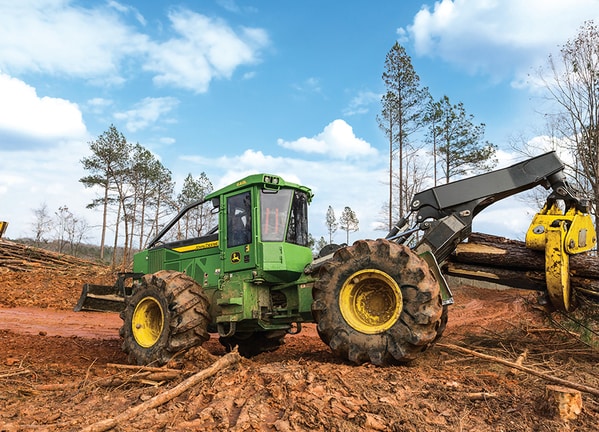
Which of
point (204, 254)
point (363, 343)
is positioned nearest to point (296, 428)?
point (363, 343)

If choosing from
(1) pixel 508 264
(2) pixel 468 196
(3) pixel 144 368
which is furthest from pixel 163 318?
(1) pixel 508 264

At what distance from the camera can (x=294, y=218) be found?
832cm

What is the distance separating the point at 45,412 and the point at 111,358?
4287 millimetres

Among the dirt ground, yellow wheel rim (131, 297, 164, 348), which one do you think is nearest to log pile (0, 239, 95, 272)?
the dirt ground

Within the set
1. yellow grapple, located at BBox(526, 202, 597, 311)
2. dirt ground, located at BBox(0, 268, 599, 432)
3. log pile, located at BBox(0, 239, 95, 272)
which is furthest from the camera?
log pile, located at BBox(0, 239, 95, 272)

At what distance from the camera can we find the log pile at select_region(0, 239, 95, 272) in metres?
24.0

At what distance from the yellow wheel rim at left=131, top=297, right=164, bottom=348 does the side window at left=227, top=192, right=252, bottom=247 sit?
1.57 m

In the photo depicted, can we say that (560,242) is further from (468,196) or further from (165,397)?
(165,397)

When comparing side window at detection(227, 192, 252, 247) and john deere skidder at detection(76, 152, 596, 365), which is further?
side window at detection(227, 192, 252, 247)

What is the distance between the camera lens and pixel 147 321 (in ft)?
27.5

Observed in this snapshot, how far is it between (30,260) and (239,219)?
67.6 feet

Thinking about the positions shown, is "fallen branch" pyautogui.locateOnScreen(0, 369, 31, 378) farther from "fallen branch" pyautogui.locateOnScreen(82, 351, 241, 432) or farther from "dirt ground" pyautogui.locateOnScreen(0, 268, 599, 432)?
"fallen branch" pyautogui.locateOnScreen(82, 351, 241, 432)

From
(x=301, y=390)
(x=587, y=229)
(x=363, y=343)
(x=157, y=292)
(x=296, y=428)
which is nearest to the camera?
(x=296, y=428)

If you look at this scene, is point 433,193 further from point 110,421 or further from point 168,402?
point 110,421
